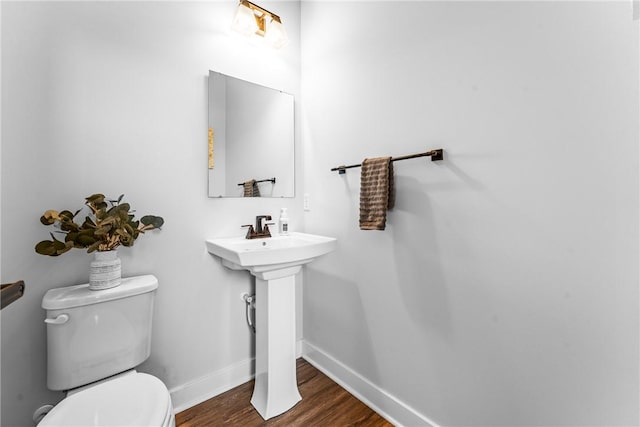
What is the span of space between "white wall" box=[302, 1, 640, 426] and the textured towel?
0.28 feet

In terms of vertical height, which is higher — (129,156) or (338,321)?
(129,156)

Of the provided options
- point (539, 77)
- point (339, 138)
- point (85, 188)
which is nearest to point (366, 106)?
point (339, 138)

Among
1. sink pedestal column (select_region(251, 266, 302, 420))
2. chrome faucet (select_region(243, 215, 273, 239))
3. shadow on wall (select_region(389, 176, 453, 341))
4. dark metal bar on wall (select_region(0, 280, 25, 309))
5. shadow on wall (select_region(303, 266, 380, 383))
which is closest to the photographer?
dark metal bar on wall (select_region(0, 280, 25, 309))

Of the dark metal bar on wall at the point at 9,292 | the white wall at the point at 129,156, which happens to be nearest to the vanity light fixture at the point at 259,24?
the white wall at the point at 129,156

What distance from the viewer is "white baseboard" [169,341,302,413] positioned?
1.56 m

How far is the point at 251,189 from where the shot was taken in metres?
1.83

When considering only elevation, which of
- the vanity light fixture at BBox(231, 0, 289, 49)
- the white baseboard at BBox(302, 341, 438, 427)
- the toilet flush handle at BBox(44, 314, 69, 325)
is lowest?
the white baseboard at BBox(302, 341, 438, 427)

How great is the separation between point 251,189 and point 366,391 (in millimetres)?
1397

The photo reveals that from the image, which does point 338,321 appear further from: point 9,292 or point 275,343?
point 9,292

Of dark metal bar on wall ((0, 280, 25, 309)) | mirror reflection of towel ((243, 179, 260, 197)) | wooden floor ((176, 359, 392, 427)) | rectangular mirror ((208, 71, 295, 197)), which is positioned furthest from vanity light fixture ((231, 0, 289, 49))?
wooden floor ((176, 359, 392, 427))

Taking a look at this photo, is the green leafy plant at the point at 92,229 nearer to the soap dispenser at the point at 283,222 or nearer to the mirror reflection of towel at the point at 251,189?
the mirror reflection of towel at the point at 251,189

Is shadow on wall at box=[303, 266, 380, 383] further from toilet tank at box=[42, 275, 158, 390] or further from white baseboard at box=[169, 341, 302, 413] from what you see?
toilet tank at box=[42, 275, 158, 390]

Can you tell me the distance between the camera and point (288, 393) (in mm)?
1576

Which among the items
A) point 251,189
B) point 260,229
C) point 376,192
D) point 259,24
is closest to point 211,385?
point 260,229
